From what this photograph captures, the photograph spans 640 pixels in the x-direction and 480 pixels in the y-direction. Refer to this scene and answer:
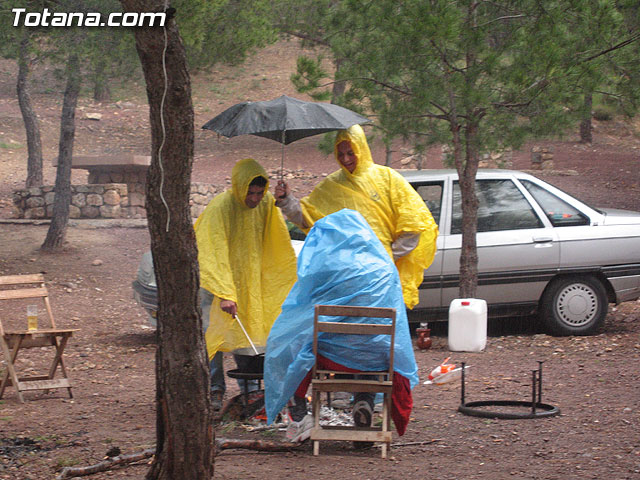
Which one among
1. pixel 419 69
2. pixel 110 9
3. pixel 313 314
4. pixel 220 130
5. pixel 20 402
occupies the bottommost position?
pixel 20 402

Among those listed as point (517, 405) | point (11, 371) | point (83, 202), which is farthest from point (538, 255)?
point (83, 202)

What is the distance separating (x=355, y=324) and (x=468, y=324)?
3402 millimetres

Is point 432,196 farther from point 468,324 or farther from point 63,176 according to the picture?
point 63,176

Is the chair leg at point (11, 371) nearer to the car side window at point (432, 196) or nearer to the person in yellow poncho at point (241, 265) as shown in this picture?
the person in yellow poncho at point (241, 265)

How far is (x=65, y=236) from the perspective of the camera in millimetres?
13148

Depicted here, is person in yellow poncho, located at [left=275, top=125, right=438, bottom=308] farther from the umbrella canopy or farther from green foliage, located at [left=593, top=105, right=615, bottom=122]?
green foliage, located at [left=593, top=105, right=615, bottom=122]

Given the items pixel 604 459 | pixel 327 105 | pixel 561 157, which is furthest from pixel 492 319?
pixel 561 157

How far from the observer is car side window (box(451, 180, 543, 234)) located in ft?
26.0

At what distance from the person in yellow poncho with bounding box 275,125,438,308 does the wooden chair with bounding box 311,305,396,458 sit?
5.00ft

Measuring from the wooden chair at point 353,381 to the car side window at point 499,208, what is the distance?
4.08m

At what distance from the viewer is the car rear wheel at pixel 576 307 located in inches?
307

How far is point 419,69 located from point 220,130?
3101 millimetres

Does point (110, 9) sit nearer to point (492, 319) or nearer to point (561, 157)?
point (492, 319)

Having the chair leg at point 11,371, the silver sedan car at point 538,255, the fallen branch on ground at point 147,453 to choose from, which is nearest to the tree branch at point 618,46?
the silver sedan car at point 538,255
